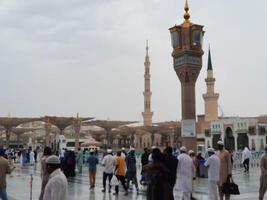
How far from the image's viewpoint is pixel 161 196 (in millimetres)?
5348

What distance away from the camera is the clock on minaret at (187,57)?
1772 cm

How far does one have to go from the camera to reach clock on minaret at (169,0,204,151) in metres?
Result: 17.7

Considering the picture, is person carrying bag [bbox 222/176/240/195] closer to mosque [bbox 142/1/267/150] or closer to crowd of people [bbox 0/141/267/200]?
crowd of people [bbox 0/141/267/200]

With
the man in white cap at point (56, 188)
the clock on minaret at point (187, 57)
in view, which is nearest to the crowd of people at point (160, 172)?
the man in white cap at point (56, 188)

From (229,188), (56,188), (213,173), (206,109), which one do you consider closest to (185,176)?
(213,173)

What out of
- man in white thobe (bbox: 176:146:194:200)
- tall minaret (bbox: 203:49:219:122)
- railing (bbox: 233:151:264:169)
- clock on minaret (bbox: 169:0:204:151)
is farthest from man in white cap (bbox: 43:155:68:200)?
tall minaret (bbox: 203:49:219:122)

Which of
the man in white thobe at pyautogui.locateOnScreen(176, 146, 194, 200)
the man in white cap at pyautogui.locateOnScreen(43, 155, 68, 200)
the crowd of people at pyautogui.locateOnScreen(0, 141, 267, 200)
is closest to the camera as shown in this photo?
the man in white cap at pyautogui.locateOnScreen(43, 155, 68, 200)

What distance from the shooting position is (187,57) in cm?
1789

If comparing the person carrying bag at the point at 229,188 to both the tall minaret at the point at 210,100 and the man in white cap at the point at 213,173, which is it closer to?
the man in white cap at the point at 213,173

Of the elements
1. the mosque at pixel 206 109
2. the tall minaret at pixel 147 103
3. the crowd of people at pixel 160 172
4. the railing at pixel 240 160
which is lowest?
the railing at pixel 240 160

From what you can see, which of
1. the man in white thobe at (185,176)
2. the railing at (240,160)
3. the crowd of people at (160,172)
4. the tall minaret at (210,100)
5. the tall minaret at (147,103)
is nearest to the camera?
the crowd of people at (160,172)

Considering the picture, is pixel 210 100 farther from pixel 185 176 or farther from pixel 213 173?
pixel 185 176

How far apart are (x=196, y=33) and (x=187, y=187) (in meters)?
11.5

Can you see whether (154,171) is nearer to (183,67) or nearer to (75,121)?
(183,67)
